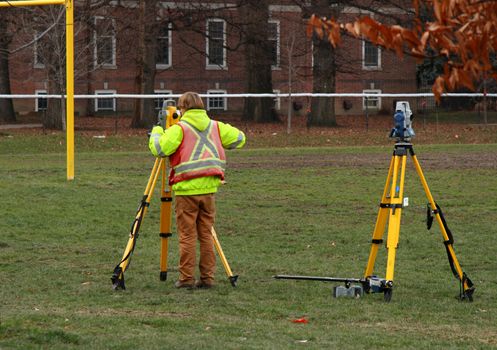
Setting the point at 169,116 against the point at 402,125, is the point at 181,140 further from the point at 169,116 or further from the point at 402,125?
the point at 402,125

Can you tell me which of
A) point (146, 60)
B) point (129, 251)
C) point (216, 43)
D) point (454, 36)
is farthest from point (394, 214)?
point (216, 43)

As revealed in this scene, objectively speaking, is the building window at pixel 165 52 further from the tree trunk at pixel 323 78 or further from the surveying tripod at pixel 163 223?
the surveying tripod at pixel 163 223

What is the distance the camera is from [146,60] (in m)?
47.0

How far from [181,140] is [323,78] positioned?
126 ft

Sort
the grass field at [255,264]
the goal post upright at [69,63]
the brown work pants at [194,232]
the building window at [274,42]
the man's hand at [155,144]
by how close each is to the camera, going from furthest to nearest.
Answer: the building window at [274,42] → the goal post upright at [69,63] → the brown work pants at [194,232] → the man's hand at [155,144] → the grass field at [255,264]

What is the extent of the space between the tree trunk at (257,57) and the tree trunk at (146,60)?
14.2 ft

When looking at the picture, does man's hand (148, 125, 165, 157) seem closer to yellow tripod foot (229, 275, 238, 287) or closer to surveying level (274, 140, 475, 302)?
yellow tripod foot (229, 275, 238, 287)

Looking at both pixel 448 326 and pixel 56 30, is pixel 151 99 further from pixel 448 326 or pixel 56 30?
pixel 448 326

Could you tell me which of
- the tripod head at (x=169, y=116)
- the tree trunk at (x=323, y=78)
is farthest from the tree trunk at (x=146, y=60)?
the tripod head at (x=169, y=116)

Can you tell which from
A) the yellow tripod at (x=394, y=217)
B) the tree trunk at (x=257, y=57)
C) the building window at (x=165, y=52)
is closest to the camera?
the yellow tripod at (x=394, y=217)

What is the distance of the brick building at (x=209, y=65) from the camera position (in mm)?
49188

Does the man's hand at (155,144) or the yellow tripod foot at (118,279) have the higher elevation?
the man's hand at (155,144)

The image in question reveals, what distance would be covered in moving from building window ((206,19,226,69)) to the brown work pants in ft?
131

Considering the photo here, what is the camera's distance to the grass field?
896 centimetres
